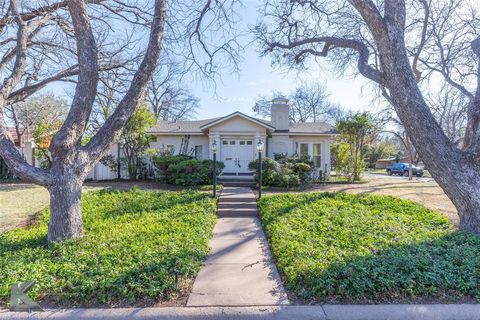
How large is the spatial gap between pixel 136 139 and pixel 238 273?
11.9 m

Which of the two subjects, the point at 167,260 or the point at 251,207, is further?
the point at 251,207

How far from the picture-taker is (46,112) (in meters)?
23.1

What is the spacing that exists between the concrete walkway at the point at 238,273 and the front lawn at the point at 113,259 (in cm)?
23

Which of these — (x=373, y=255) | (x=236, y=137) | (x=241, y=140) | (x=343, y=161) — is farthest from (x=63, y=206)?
(x=343, y=161)

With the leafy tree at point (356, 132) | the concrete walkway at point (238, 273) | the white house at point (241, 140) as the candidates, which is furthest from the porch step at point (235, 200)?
the leafy tree at point (356, 132)

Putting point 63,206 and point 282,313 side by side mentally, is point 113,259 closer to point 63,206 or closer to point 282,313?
point 63,206

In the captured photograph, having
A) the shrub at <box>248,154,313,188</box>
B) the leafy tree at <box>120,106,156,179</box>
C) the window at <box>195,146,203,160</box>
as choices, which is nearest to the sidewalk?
the shrub at <box>248,154,313,188</box>

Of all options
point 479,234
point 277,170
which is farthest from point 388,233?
point 277,170

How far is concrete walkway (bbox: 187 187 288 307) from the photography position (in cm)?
342

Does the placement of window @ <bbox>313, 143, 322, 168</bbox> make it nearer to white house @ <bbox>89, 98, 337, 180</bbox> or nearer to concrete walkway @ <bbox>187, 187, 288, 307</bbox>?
white house @ <bbox>89, 98, 337, 180</bbox>

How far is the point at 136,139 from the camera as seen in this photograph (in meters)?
14.3

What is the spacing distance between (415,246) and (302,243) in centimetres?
192

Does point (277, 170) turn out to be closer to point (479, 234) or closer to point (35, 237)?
point (479, 234)

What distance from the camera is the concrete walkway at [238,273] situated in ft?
11.2
